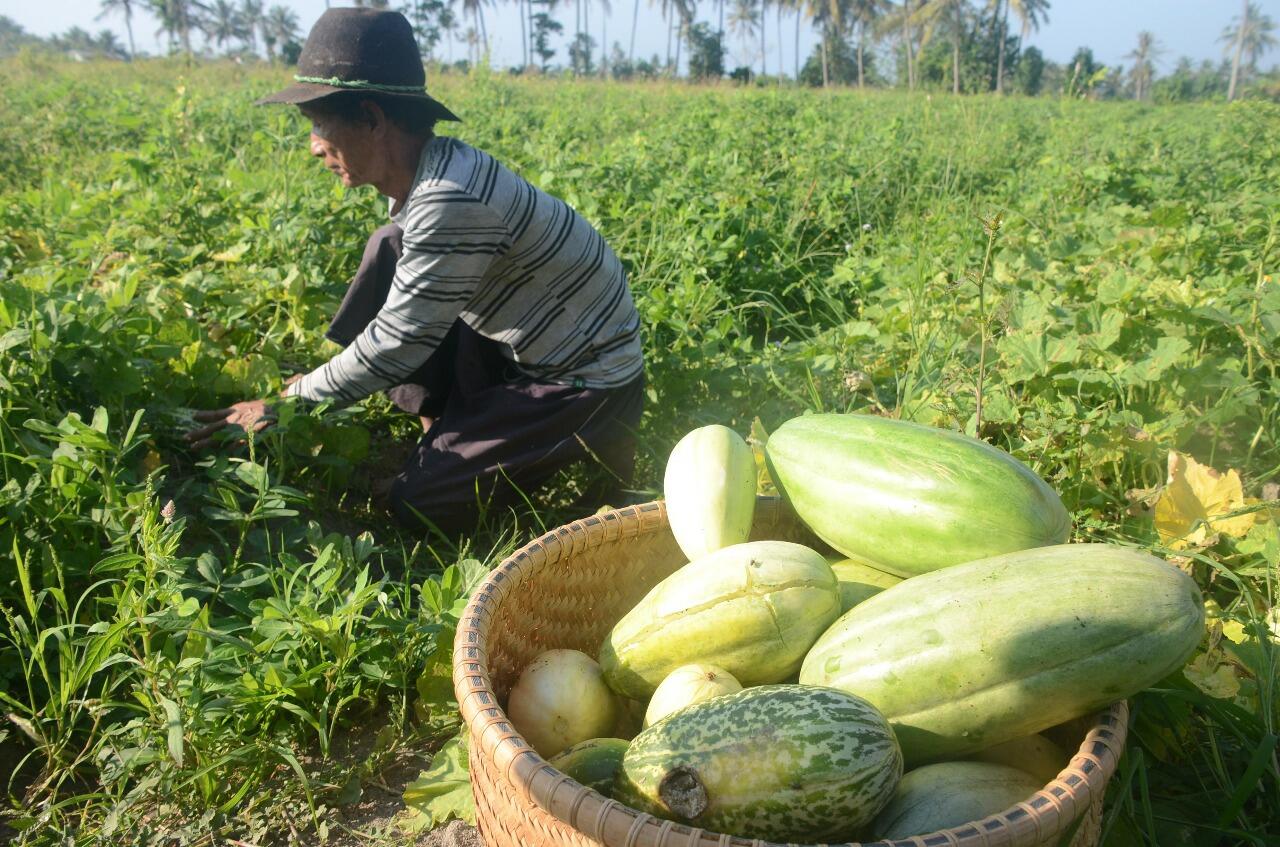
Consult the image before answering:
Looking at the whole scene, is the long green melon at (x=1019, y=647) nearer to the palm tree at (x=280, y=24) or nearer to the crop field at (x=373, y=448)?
the crop field at (x=373, y=448)

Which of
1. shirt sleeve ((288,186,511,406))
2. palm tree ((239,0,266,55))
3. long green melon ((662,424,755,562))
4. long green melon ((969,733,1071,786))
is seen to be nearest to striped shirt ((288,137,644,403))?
shirt sleeve ((288,186,511,406))

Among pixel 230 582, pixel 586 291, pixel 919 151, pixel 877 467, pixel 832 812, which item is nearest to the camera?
pixel 832 812

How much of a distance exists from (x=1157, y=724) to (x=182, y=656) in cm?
210

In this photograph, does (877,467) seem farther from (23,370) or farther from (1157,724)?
(23,370)

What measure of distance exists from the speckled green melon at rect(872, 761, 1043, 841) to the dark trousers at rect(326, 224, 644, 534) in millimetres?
1990

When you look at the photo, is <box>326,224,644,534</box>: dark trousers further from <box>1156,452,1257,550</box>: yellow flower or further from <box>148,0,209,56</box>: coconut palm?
<box>148,0,209,56</box>: coconut palm

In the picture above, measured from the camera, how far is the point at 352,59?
9.73 feet

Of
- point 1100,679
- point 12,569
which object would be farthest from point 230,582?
point 1100,679

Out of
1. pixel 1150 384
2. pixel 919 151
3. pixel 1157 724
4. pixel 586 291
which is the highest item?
pixel 919 151

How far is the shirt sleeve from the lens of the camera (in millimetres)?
3033

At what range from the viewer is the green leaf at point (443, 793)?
6.40ft

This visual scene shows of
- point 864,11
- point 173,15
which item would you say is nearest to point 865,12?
point 864,11

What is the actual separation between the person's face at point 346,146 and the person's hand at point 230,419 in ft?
2.70

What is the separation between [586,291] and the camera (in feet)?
11.0
